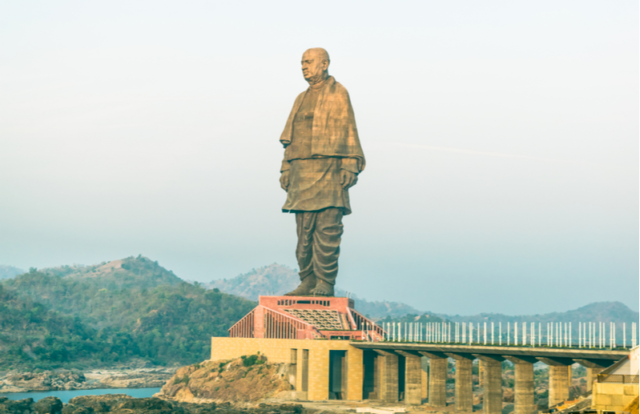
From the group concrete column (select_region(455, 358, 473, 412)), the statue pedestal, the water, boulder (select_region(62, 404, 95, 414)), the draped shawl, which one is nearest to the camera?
concrete column (select_region(455, 358, 473, 412))

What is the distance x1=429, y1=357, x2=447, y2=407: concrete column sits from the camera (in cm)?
7862

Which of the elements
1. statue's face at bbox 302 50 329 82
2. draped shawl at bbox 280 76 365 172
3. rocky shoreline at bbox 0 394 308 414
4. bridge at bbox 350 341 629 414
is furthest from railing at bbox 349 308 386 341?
statue's face at bbox 302 50 329 82

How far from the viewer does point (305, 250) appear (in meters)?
105

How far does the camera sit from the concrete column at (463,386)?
74688 mm

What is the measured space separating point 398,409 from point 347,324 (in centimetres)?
2146

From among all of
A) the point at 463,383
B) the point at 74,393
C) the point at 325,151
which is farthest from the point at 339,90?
the point at 74,393

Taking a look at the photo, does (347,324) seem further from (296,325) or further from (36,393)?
(36,393)

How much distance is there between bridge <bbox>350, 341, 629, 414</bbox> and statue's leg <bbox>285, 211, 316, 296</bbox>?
52.4ft

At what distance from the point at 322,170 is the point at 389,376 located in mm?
27295

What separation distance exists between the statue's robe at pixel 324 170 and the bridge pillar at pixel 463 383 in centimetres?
3061

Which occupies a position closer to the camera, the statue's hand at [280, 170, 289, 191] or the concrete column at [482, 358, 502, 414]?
the concrete column at [482, 358, 502, 414]

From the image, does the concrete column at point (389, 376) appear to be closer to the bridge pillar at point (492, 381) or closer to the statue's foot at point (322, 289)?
the bridge pillar at point (492, 381)

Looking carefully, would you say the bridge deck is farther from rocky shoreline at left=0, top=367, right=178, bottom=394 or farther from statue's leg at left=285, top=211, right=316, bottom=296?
rocky shoreline at left=0, top=367, right=178, bottom=394

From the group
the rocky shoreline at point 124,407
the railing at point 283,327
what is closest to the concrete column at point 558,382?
the rocky shoreline at point 124,407
